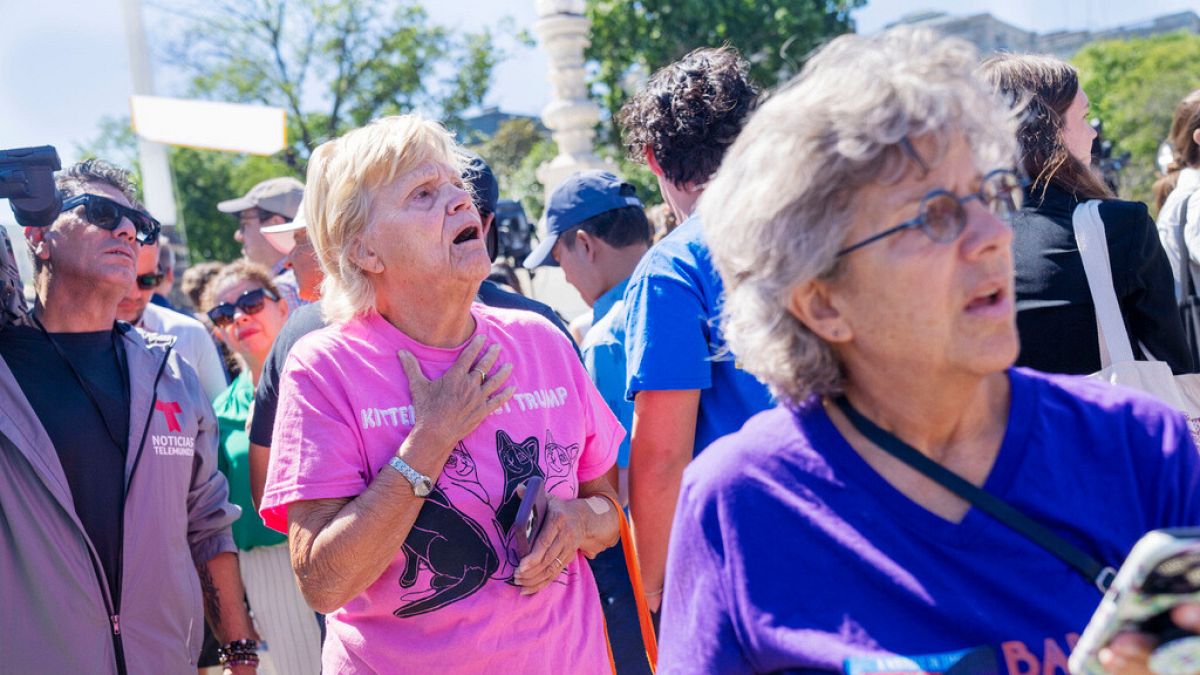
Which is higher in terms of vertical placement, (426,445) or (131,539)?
(426,445)

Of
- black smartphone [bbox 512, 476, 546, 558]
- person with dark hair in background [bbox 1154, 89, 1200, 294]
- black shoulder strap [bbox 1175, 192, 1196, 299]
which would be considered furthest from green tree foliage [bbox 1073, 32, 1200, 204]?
black smartphone [bbox 512, 476, 546, 558]

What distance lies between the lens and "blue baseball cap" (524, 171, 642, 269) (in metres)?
4.30

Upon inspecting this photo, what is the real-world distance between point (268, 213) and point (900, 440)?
520 centimetres

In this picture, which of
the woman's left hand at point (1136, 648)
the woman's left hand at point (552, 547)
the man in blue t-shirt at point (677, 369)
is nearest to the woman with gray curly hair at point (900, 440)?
the woman's left hand at point (1136, 648)

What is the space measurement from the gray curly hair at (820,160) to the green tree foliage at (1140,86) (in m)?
29.8

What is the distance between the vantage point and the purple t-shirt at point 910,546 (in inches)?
60.4

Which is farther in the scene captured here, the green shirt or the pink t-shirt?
the green shirt

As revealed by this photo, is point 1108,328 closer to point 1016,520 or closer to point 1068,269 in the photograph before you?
point 1068,269

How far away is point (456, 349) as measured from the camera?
105 inches

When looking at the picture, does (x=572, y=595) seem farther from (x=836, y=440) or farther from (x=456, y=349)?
(x=836, y=440)

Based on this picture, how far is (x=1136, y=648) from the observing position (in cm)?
134

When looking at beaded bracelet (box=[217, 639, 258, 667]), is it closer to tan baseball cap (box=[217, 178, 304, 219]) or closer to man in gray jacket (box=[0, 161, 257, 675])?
man in gray jacket (box=[0, 161, 257, 675])

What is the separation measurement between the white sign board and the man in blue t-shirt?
9.40 meters

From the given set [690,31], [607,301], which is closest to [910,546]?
[607,301]
